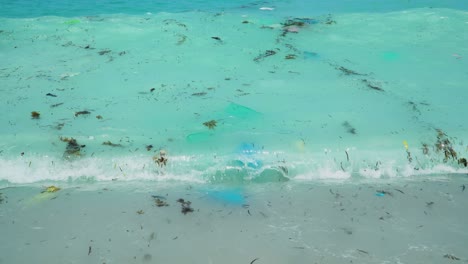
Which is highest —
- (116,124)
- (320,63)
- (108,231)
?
(320,63)

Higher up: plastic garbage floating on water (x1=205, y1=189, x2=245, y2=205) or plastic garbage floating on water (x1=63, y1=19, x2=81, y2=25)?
plastic garbage floating on water (x1=63, y1=19, x2=81, y2=25)

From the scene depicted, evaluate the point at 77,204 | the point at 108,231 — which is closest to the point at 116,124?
the point at 77,204

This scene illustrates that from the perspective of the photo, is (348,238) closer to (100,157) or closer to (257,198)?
(257,198)

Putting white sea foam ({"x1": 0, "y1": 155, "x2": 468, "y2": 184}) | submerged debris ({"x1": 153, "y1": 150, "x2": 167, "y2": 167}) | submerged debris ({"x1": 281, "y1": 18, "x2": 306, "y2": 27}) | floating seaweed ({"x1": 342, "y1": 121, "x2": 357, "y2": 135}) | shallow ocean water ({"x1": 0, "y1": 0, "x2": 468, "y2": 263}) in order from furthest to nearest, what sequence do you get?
submerged debris ({"x1": 281, "y1": 18, "x2": 306, "y2": 27}) < floating seaweed ({"x1": 342, "y1": 121, "x2": 357, "y2": 135}) < submerged debris ({"x1": 153, "y1": 150, "x2": 167, "y2": 167}) < white sea foam ({"x1": 0, "y1": 155, "x2": 468, "y2": 184}) < shallow ocean water ({"x1": 0, "y1": 0, "x2": 468, "y2": 263})

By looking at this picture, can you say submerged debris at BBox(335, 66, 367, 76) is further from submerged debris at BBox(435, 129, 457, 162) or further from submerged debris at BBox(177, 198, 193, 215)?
submerged debris at BBox(177, 198, 193, 215)

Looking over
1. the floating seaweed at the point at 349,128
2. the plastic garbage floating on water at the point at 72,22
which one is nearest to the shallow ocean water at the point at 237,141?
the floating seaweed at the point at 349,128

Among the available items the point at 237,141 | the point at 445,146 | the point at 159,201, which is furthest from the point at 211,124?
the point at 445,146

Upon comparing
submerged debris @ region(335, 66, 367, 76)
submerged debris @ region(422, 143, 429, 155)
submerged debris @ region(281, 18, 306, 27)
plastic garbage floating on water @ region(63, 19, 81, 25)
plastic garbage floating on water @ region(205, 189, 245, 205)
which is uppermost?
submerged debris @ region(281, 18, 306, 27)

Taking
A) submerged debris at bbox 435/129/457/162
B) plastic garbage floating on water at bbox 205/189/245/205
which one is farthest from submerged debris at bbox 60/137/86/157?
submerged debris at bbox 435/129/457/162

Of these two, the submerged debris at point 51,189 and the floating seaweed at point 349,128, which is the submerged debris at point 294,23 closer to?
the floating seaweed at point 349,128
